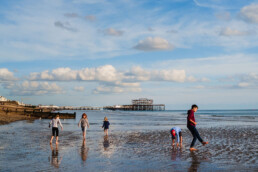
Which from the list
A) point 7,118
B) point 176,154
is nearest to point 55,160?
point 176,154

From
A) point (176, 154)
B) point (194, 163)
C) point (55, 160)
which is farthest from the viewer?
point (176, 154)

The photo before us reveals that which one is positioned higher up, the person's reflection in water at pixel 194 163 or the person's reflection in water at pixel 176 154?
the person's reflection in water at pixel 194 163

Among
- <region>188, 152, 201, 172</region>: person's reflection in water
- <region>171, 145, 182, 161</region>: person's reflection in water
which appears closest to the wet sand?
<region>171, 145, 182, 161</region>: person's reflection in water

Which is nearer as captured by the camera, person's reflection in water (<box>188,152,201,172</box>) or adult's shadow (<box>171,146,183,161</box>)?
person's reflection in water (<box>188,152,201,172</box>)

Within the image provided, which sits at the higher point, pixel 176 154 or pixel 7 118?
pixel 7 118

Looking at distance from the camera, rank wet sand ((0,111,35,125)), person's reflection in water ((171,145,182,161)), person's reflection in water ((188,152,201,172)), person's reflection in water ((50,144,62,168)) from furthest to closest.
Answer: wet sand ((0,111,35,125))
person's reflection in water ((171,145,182,161))
person's reflection in water ((50,144,62,168))
person's reflection in water ((188,152,201,172))

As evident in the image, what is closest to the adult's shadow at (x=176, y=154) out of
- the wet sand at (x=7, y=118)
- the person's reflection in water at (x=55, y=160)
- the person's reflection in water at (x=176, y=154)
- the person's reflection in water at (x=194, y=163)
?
the person's reflection in water at (x=176, y=154)

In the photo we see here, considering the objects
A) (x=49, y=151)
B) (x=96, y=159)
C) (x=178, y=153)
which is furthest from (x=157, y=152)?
(x=49, y=151)

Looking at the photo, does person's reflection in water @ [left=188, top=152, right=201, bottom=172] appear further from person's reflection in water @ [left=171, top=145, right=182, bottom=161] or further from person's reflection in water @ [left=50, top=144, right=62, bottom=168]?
person's reflection in water @ [left=50, top=144, right=62, bottom=168]

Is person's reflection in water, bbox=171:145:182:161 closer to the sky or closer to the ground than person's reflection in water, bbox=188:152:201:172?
closer to the ground

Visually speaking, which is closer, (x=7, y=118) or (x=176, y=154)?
(x=176, y=154)

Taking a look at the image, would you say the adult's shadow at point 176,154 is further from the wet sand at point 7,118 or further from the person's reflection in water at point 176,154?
the wet sand at point 7,118

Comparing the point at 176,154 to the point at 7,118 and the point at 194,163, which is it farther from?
the point at 7,118

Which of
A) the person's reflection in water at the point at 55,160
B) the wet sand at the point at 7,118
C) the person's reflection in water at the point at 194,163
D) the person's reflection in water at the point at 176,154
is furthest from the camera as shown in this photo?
the wet sand at the point at 7,118
